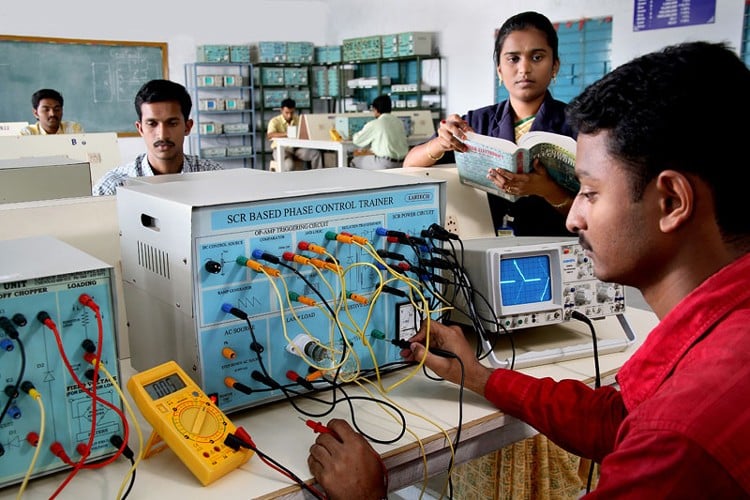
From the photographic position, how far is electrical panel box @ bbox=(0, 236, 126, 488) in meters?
0.95

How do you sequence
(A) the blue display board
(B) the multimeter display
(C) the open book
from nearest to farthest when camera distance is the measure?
(B) the multimeter display
(C) the open book
(A) the blue display board

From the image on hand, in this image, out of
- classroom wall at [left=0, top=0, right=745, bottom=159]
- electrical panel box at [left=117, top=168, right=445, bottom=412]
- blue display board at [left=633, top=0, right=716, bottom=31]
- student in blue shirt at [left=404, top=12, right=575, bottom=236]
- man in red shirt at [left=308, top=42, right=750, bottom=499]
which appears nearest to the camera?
man in red shirt at [left=308, top=42, right=750, bottom=499]

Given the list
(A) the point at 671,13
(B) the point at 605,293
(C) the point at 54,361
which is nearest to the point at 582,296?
(B) the point at 605,293

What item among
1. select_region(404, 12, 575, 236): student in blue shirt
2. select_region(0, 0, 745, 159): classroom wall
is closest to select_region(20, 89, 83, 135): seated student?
select_region(0, 0, 745, 159): classroom wall

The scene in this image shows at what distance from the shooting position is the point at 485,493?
6.41 ft

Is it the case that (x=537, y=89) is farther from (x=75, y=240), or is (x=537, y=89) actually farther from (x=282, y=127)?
(x=282, y=127)

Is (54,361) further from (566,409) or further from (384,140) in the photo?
(384,140)

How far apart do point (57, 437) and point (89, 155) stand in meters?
3.14

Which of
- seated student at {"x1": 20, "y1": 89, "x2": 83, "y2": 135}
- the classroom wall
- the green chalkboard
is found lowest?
seated student at {"x1": 20, "y1": 89, "x2": 83, "y2": 135}

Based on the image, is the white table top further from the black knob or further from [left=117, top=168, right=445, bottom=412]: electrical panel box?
the black knob

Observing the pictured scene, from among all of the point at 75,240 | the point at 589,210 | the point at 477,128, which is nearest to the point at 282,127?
the point at 477,128

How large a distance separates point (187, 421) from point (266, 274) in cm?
29

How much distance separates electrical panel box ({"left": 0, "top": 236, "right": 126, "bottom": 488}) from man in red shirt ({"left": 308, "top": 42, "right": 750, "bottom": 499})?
369 millimetres

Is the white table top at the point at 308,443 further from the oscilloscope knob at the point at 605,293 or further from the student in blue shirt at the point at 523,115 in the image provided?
the student in blue shirt at the point at 523,115
